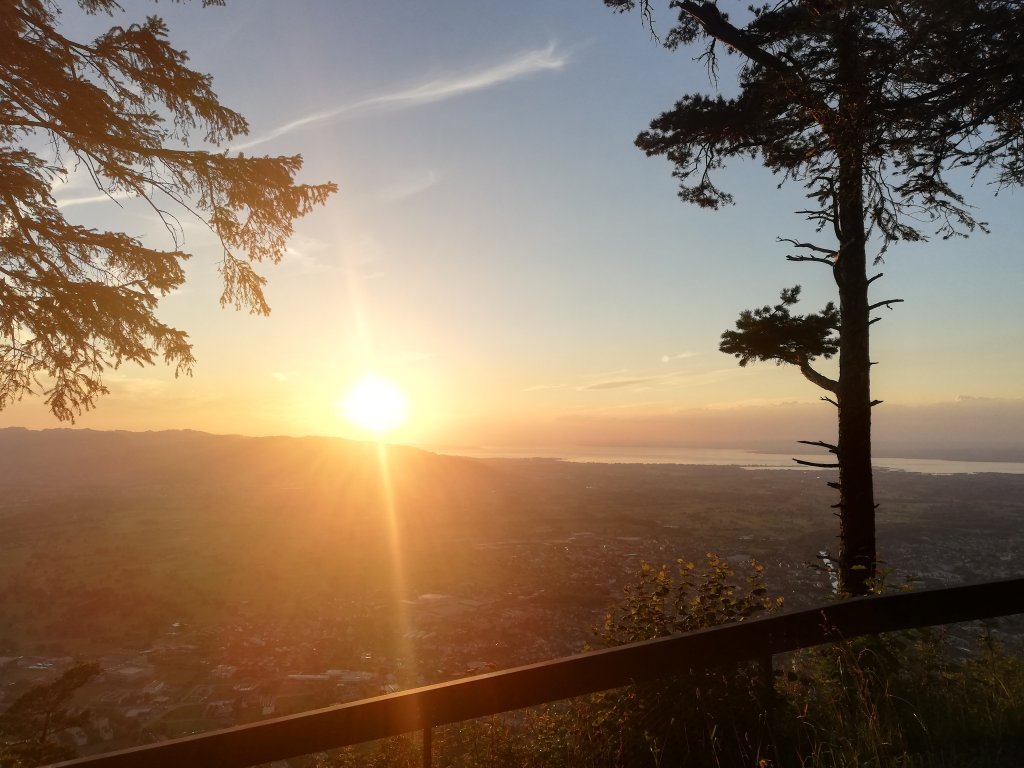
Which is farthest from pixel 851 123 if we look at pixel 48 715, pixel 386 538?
pixel 386 538

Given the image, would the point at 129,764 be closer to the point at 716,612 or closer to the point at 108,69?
Result: the point at 716,612

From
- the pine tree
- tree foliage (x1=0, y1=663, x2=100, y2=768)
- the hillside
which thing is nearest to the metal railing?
the pine tree

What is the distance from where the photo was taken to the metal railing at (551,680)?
1964mm

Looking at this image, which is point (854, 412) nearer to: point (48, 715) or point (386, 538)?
point (48, 715)

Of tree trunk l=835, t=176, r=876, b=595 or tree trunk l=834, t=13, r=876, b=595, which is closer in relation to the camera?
tree trunk l=834, t=13, r=876, b=595

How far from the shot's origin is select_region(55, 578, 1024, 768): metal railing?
1964 millimetres

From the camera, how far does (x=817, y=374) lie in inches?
371

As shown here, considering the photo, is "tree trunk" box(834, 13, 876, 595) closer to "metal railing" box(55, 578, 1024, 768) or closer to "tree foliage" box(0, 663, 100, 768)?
"metal railing" box(55, 578, 1024, 768)

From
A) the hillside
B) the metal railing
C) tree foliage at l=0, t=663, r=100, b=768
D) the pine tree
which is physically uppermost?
the pine tree

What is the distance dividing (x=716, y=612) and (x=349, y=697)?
1956cm

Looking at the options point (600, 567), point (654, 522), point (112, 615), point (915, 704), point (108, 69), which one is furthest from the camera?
point (654, 522)

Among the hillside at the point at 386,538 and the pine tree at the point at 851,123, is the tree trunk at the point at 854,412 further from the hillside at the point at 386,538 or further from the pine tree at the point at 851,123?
the hillside at the point at 386,538

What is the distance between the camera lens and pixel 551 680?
2.42 metres

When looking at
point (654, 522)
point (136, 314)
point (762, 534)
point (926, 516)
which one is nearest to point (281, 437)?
point (654, 522)
